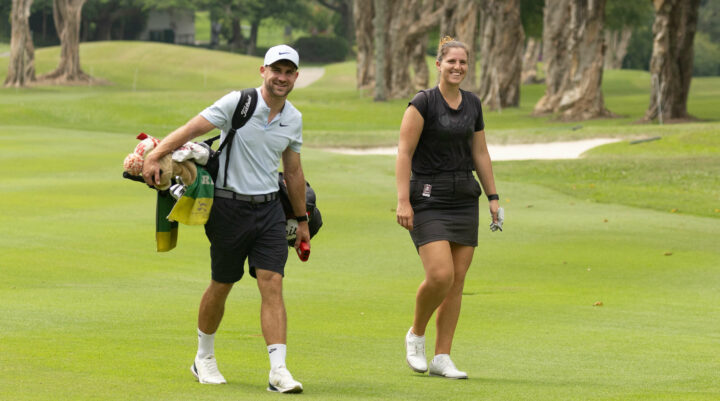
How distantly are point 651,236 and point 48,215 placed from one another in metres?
8.51

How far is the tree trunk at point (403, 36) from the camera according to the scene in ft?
186

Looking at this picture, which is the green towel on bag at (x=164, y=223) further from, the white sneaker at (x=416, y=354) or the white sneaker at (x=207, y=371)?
the white sneaker at (x=416, y=354)

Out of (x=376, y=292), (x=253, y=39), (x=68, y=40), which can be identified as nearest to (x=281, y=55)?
(x=376, y=292)

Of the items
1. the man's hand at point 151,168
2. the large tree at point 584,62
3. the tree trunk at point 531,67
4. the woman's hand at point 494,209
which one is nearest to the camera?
the man's hand at point 151,168

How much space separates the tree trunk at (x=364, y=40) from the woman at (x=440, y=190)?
57.9 meters

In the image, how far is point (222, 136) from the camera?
7016 millimetres

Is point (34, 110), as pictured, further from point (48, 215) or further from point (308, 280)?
point (308, 280)

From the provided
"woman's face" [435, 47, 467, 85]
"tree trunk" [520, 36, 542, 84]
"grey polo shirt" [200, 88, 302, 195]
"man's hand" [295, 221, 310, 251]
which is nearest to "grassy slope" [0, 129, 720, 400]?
"man's hand" [295, 221, 310, 251]

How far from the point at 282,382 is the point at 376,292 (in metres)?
5.13

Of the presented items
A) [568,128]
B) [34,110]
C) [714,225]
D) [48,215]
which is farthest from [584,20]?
[48,215]

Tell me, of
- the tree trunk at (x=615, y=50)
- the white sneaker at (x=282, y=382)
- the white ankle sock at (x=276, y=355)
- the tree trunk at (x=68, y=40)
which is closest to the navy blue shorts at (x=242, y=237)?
the white ankle sock at (x=276, y=355)

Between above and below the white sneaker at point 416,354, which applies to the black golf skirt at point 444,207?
above

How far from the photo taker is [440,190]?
7676 mm

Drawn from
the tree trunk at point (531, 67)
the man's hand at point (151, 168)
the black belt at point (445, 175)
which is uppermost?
the man's hand at point (151, 168)
